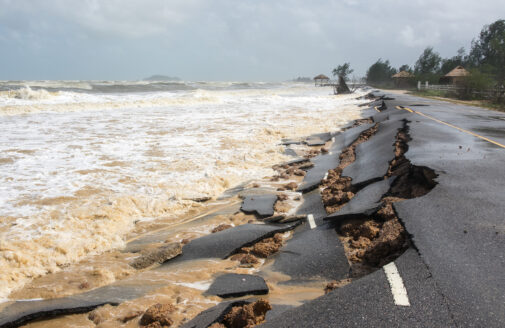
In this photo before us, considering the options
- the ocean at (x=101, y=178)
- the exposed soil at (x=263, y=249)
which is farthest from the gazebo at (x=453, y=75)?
the exposed soil at (x=263, y=249)

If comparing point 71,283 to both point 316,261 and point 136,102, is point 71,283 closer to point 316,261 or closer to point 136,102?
point 316,261

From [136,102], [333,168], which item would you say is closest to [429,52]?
[136,102]

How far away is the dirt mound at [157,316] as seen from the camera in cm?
269

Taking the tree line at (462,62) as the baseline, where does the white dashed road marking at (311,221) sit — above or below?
below

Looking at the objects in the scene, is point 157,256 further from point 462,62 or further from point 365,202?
point 462,62

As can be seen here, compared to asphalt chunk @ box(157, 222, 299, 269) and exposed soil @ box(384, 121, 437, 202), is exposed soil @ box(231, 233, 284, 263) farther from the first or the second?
exposed soil @ box(384, 121, 437, 202)

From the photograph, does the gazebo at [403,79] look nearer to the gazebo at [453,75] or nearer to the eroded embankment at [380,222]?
the gazebo at [453,75]

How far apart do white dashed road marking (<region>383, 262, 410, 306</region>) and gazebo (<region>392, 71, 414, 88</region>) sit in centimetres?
6080

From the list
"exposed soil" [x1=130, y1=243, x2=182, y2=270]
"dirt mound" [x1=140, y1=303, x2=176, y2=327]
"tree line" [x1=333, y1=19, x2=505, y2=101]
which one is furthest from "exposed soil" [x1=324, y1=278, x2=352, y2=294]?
"tree line" [x1=333, y1=19, x2=505, y2=101]

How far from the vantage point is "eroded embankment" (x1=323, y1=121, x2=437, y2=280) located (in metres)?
3.18

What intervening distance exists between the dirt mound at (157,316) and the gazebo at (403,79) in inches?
2418

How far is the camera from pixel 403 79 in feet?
192

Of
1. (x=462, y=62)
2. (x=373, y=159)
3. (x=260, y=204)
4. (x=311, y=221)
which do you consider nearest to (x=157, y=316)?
(x=311, y=221)

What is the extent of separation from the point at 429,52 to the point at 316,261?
7160 cm
